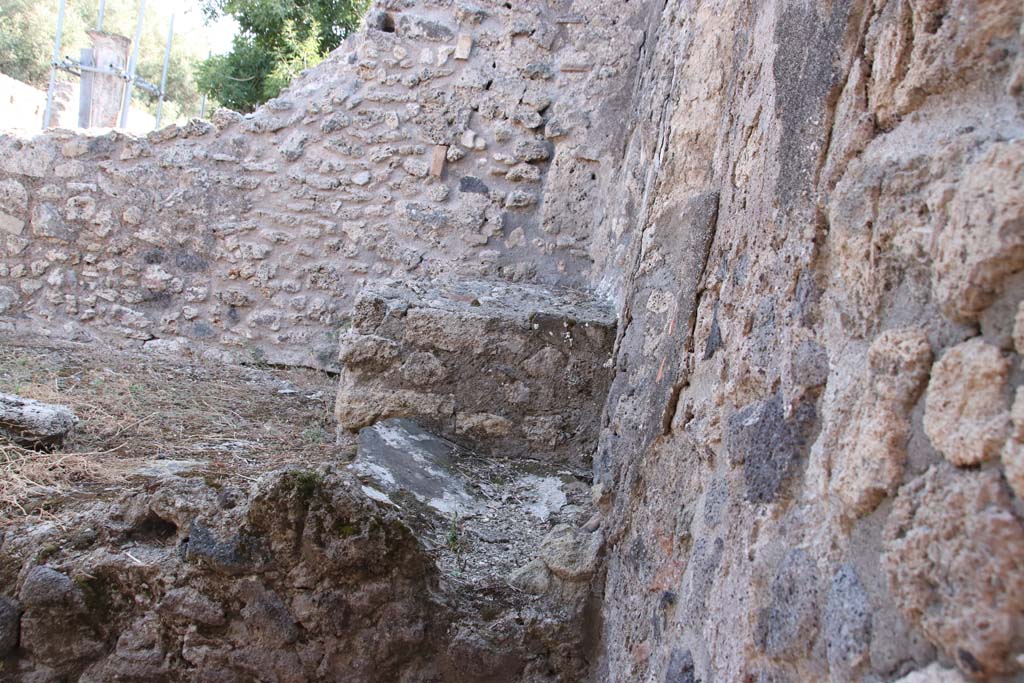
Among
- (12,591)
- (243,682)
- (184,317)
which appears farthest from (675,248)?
(184,317)

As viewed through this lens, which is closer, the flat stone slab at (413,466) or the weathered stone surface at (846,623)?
the weathered stone surface at (846,623)

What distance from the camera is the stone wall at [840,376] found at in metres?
0.80

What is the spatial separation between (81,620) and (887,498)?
1.69 meters

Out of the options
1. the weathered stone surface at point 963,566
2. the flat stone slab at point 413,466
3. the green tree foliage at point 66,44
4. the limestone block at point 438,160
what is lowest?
the flat stone slab at point 413,466

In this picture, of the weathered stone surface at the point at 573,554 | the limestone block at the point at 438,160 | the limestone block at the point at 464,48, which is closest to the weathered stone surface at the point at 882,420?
the weathered stone surface at the point at 573,554

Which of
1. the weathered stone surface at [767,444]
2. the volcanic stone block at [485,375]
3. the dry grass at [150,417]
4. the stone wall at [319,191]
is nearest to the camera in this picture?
the weathered stone surface at [767,444]

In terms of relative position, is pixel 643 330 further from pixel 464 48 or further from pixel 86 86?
pixel 86 86

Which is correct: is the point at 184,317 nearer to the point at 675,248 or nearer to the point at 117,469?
the point at 117,469

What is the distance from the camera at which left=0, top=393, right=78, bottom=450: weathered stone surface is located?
2.67 meters

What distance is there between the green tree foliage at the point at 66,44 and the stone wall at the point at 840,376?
12.3 metres

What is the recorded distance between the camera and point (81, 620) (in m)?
1.88

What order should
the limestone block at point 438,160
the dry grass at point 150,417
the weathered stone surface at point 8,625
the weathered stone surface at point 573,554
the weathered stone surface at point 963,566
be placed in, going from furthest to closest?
the limestone block at point 438,160 → the dry grass at point 150,417 → the weathered stone surface at point 573,554 → the weathered stone surface at point 8,625 → the weathered stone surface at point 963,566

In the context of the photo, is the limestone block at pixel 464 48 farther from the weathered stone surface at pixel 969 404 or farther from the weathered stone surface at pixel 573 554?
the weathered stone surface at pixel 969 404

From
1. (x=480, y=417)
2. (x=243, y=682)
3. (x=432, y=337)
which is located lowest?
(x=243, y=682)
